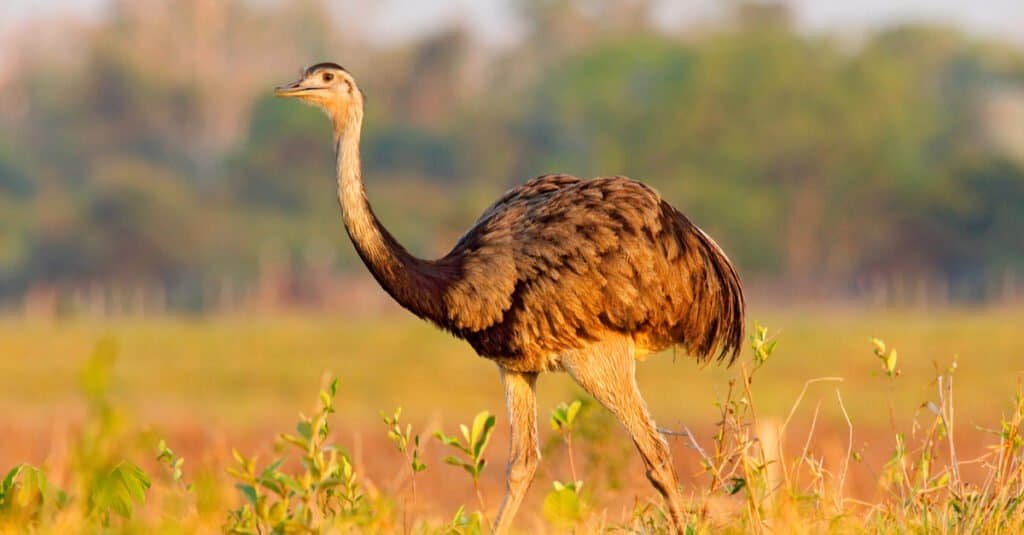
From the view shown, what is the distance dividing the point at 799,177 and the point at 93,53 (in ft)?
92.7

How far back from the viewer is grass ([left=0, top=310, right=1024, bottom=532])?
4.99m

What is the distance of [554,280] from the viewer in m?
6.58

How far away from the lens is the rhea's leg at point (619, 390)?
660 centimetres

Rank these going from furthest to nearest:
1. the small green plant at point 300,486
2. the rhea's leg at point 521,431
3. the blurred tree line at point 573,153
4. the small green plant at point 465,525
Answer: the blurred tree line at point 573,153
the rhea's leg at point 521,431
the small green plant at point 465,525
the small green plant at point 300,486

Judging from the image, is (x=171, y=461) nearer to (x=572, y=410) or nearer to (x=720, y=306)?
(x=572, y=410)

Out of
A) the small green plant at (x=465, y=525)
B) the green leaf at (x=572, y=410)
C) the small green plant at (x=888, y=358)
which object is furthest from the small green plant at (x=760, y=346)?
the small green plant at (x=465, y=525)

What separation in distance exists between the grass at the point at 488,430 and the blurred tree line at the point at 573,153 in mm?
8829

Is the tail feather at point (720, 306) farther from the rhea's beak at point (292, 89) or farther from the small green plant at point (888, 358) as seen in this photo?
the rhea's beak at point (292, 89)

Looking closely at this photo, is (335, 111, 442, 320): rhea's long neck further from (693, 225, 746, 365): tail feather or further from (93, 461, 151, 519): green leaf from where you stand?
(93, 461, 151, 519): green leaf

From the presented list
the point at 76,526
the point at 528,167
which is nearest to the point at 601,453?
the point at 76,526

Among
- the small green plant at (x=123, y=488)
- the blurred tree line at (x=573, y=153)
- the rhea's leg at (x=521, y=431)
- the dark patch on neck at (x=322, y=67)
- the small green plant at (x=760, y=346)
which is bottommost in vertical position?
the blurred tree line at (x=573, y=153)

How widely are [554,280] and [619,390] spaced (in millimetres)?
479

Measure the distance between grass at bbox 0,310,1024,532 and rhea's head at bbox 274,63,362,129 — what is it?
1.20 m

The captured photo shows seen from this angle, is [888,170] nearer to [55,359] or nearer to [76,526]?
[55,359]
